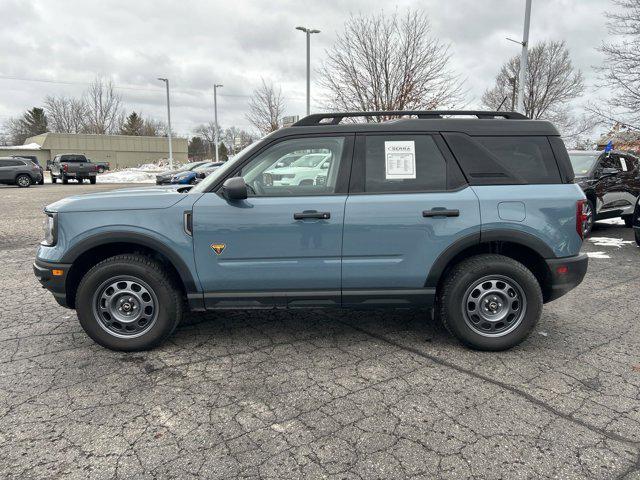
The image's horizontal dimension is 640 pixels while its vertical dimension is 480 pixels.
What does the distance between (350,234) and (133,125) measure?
7646cm

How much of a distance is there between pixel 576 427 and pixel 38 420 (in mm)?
3217

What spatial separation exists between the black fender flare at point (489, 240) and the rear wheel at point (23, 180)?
26.6 metres

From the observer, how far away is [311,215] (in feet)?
11.3

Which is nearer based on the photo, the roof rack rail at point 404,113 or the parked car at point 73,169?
the roof rack rail at point 404,113

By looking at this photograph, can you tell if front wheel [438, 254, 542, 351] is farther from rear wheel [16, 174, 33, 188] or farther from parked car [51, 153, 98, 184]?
parked car [51, 153, 98, 184]

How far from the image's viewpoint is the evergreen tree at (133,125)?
70500 millimetres

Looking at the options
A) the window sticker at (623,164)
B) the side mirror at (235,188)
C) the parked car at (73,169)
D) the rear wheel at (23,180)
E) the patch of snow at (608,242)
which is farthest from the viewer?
the parked car at (73,169)

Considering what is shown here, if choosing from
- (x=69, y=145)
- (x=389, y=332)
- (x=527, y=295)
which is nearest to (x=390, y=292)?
(x=389, y=332)

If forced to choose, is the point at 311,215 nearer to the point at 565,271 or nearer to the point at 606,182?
the point at 565,271

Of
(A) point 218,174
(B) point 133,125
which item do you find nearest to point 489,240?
(A) point 218,174

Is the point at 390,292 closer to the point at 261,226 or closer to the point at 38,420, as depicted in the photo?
the point at 261,226

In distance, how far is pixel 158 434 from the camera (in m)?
2.60

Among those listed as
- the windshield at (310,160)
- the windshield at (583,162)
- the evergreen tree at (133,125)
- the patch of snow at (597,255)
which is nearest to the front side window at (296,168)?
the windshield at (310,160)

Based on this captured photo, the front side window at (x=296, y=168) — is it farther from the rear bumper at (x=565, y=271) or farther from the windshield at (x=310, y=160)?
the rear bumper at (x=565, y=271)
